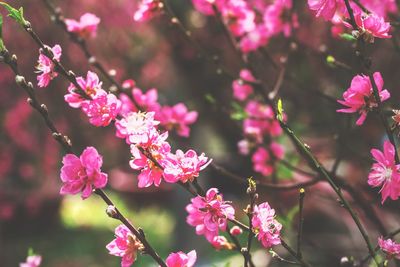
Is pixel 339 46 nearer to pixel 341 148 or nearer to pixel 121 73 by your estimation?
pixel 341 148

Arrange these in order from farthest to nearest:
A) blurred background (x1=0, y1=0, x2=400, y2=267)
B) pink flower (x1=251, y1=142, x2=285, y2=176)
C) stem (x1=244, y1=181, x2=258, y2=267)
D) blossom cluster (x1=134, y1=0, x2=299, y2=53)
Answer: blurred background (x1=0, y1=0, x2=400, y2=267), pink flower (x1=251, y1=142, x2=285, y2=176), blossom cluster (x1=134, y1=0, x2=299, y2=53), stem (x1=244, y1=181, x2=258, y2=267)

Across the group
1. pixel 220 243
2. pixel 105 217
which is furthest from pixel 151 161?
pixel 105 217

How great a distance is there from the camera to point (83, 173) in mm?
1173

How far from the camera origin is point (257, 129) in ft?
7.53

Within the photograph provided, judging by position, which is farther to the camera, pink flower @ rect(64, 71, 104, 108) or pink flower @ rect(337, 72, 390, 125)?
pink flower @ rect(64, 71, 104, 108)

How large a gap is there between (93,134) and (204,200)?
233 inches

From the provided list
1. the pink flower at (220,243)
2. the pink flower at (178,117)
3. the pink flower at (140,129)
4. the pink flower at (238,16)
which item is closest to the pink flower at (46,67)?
the pink flower at (140,129)

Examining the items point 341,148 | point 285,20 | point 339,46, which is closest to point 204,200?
point 341,148

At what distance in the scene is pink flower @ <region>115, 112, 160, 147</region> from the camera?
3.78 feet

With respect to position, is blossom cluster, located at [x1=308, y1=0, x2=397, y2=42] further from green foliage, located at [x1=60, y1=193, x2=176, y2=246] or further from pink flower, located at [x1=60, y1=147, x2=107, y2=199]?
green foliage, located at [x1=60, y1=193, x2=176, y2=246]

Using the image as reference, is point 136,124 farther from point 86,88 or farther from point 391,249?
point 391,249

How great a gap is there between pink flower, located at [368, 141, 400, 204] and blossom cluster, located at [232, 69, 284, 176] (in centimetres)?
98

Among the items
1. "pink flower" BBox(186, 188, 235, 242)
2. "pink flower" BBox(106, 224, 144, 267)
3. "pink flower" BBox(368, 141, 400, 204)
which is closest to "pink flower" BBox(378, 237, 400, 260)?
"pink flower" BBox(368, 141, 400, 204)

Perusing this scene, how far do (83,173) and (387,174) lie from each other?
736mm
